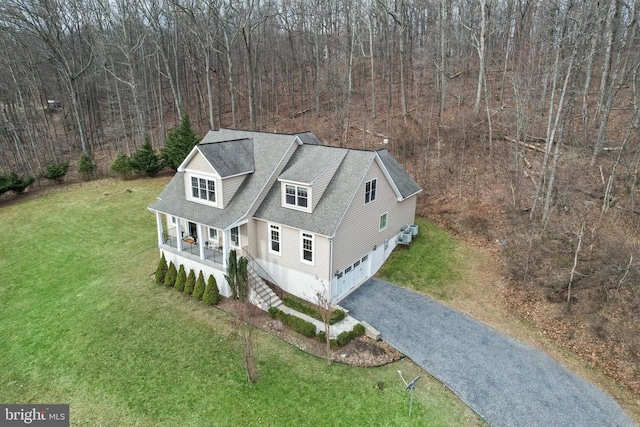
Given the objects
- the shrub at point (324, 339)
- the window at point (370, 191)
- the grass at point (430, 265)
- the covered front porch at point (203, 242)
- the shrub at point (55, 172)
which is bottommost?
the shrub at point (324, 339)

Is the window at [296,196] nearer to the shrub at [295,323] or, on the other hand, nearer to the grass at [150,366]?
the shrub at [295,323]

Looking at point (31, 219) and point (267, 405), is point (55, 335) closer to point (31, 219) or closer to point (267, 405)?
point (267, 405)

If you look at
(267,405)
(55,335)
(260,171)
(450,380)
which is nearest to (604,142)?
(450,380)

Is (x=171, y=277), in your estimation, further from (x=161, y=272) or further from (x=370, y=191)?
(x=370, y=191)

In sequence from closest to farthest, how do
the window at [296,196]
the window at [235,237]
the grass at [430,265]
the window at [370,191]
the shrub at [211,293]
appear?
the window at [296,196]
the shrub at [211,293]
the window at [370,191]
the window at [235,237]
the grass at [430,265]

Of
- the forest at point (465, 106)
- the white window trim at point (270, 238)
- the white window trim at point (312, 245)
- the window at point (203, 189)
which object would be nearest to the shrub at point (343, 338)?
the white window trim at point (312, 245)

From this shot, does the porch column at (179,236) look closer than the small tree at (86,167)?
Yes

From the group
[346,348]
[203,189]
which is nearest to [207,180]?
[203,189]

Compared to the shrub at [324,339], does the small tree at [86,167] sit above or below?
above
